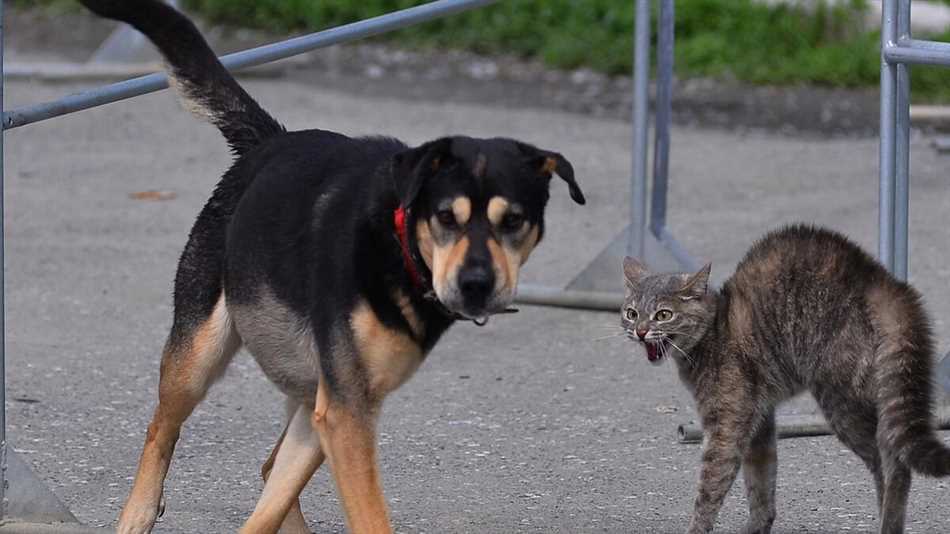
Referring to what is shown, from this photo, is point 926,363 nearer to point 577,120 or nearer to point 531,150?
point 531,150

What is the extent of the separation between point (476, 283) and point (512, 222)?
0.22m

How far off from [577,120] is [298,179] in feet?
23.6

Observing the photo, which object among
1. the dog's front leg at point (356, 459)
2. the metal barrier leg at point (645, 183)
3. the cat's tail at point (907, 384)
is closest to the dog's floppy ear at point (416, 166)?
the dog's front leg at point (356, 459)

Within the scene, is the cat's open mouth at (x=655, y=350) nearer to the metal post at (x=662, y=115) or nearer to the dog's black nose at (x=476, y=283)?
the dog's black nose at (x=476, y=283)

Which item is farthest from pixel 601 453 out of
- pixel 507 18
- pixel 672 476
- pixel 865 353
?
pixel 507 18

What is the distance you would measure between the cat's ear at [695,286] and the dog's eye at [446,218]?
4.00 feet

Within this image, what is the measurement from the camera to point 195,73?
16.3 feet

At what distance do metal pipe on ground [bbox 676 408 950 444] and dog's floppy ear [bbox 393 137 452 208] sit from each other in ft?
6.54

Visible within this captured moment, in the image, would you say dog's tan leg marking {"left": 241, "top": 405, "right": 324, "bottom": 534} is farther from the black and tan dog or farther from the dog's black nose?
the dog's black nose

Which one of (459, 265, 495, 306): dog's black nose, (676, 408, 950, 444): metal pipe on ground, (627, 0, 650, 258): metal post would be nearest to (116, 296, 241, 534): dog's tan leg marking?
(459, 265, 495, 306): dog's black nose

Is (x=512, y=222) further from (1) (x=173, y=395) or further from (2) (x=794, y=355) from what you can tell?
(1) (x=173, y=395)

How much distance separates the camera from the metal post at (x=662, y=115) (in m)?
7.38

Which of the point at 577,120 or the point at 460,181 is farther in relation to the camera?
the point at 577,120

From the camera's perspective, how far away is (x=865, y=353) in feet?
15.4
